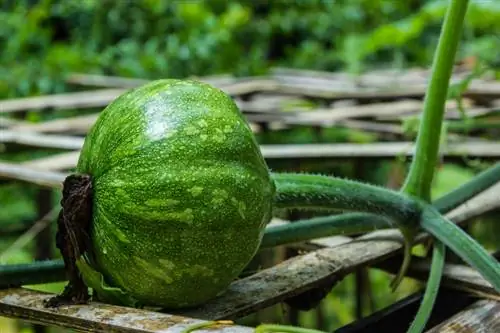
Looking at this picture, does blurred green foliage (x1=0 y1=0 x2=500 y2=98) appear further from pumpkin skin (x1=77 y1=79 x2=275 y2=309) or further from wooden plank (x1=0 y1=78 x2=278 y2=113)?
pumpkin skin (x1=77 y1=79 x2=275 y2=309)

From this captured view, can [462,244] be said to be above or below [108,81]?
below

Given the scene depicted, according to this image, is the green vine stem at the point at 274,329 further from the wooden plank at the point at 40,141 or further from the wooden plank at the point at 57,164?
the wooden plank at the point at 40,141

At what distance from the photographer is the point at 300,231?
156 centimetres

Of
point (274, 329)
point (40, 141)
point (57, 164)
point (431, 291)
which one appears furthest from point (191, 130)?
point (40, 141)

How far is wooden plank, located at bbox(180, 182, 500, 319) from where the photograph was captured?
1.34 metres

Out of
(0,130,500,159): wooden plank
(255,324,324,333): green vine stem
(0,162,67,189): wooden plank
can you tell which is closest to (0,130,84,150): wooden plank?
(0,130,500,159): wooden plank

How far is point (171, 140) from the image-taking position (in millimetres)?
1274

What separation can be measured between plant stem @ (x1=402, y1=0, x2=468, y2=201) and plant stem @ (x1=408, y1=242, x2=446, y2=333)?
0.44 feet

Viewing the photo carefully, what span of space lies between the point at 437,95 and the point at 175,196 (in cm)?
68

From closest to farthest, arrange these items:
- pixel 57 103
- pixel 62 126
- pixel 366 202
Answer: pixel 366 202, pixel 62 126, pixel 57 103

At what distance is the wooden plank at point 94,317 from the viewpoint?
1.14 m

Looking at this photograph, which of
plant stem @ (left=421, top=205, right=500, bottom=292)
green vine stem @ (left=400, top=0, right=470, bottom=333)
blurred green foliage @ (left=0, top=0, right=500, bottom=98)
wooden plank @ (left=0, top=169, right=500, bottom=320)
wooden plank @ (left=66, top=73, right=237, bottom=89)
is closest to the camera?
wooden plank @ (left=0, top=169, right=500, bottom=320)

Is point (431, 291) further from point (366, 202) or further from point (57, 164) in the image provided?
point (57, 164)

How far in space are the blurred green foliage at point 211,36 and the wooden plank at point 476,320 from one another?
292cm
